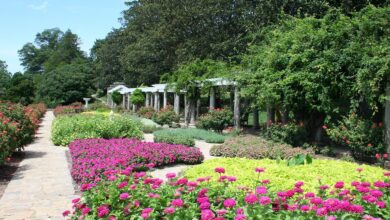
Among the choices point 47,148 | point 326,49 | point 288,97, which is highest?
point 326,49

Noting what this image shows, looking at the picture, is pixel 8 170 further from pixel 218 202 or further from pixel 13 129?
pixel 218 202

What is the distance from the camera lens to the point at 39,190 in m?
6.51

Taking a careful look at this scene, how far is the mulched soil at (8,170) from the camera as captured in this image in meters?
7.14

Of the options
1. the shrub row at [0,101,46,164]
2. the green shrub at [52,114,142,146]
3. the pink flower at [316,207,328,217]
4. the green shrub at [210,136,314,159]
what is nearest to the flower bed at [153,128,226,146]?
the green shrub at [52,114,142,146]

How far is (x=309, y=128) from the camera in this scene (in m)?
12.3

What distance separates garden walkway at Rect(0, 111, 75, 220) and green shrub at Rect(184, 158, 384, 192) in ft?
6.30

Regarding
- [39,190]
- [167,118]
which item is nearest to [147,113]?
[167,118]

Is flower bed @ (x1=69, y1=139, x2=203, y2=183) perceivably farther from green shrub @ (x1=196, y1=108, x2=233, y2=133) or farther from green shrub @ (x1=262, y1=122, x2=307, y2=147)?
green shrub @ (x1=196, y1=108, x2=233, y2=133)

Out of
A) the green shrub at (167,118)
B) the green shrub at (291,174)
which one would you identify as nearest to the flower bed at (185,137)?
the green shrub at (291,174)

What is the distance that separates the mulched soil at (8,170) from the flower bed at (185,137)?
3906 mm

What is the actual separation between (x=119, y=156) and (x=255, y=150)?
3.32m

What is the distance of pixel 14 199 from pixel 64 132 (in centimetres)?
736

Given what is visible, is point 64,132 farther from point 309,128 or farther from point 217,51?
point 217,51

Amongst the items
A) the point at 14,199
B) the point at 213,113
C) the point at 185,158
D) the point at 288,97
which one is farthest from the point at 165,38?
the point at 14,199
